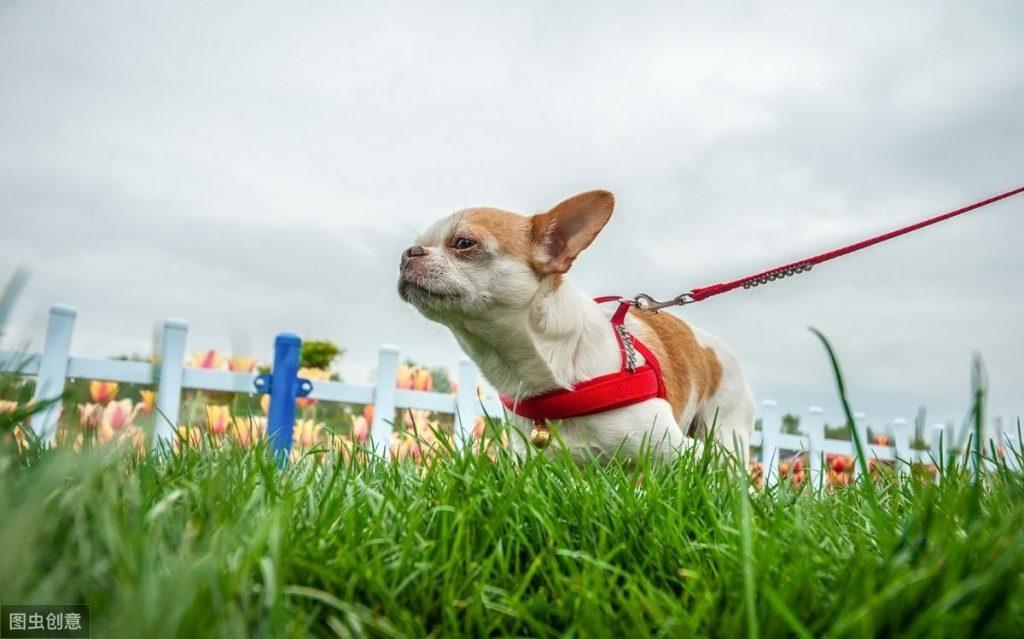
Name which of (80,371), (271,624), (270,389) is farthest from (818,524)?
(80,371)

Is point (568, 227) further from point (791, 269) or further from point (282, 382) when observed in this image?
point (282, 382)

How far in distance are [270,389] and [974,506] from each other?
→ 3.98 metres

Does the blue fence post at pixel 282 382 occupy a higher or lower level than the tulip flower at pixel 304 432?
higher

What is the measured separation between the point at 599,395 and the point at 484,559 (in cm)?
122

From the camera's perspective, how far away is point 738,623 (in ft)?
2.97

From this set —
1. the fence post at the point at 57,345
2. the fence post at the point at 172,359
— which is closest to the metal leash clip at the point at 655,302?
the fence post at the point at 172,359

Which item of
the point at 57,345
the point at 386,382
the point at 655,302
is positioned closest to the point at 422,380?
the point at 386,382

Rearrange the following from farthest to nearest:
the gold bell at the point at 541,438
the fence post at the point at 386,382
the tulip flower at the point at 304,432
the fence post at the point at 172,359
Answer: the fence post at the point at 386,382 → the fence post at the point at 172,359 → the tulip flower at the point at 304,432 → the gold bell at the point at 541,438

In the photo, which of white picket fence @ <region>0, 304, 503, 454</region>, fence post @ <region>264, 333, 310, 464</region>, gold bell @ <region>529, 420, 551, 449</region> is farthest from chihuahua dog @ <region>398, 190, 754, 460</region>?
fence post @ <region>264, 333, 310, 464</region>

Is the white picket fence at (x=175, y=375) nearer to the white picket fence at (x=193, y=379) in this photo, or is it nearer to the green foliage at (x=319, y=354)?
the white picket fence at (x=193, y=379)

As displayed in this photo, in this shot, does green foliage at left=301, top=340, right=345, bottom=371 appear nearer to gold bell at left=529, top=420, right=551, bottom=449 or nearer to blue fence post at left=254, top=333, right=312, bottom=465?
blue fence post at left=254, top=333, right=312, bottom=465

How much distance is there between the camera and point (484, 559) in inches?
45.5

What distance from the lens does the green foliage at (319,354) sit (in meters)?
6.21

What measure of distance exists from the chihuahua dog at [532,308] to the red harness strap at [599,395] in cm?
2
